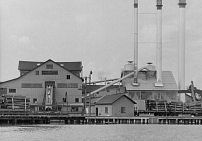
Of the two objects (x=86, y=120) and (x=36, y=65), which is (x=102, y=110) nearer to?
(x=86, y=120)

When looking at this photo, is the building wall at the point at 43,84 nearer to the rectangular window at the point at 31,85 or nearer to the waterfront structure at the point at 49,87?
the waterfront structure at the point at 49,87

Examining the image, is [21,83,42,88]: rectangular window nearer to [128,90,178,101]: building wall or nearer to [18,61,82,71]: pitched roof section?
[18,61,82,71]: pitched roof section

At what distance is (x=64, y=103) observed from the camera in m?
102

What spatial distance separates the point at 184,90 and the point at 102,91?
14881 mm

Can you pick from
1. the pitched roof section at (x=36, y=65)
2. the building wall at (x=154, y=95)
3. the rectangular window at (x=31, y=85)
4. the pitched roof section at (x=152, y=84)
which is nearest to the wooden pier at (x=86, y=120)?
the rectangular window at (x=31, y=85)

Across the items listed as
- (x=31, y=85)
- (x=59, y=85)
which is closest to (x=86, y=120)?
(x=59, y=85)

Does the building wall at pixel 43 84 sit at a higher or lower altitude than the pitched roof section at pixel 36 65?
lower

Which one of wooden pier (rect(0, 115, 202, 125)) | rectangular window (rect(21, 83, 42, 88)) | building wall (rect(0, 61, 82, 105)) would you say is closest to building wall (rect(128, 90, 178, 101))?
building wall (rect(0, 61, 82, 105))

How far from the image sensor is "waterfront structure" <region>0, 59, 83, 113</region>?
10138 cm

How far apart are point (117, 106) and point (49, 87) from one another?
12.7 meters

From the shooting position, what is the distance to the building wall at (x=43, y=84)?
10181 centimetres

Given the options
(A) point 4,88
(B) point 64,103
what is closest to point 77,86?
(B) point 64,103

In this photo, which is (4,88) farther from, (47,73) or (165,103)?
(165,103)

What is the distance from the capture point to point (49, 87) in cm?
10094
